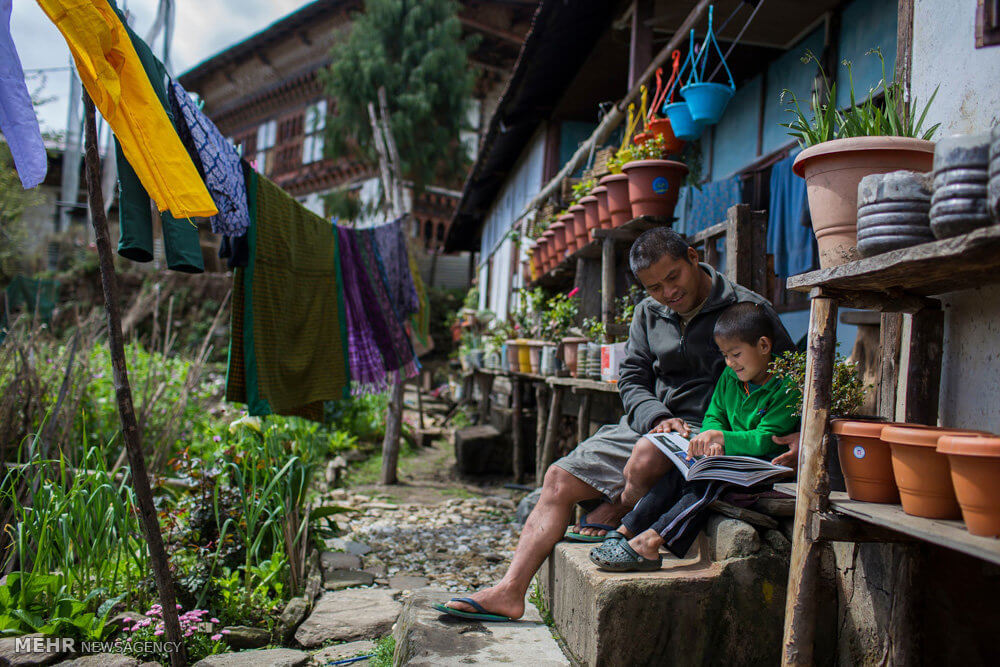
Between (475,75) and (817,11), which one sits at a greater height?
(475,75)

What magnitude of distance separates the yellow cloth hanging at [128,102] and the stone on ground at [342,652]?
1.89 meters

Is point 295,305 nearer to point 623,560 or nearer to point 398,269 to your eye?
point 398,269

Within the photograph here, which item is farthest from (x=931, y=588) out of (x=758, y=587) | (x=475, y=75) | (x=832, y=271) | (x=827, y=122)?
(x=475, y=75)

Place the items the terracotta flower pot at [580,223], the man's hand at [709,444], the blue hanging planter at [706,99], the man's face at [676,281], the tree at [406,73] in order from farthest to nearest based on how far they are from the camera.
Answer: the tree at [406,73]
the terracotta flower pot at [580,223]
the blue hanging planter at [706,99]
the man's face at [676,281]
the man's hand at [709,444]

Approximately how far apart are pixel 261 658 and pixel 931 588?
243 cm

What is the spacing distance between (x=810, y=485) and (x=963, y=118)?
1177 mm

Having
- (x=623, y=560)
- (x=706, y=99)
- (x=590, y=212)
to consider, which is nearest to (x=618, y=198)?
(x=590, y=212)

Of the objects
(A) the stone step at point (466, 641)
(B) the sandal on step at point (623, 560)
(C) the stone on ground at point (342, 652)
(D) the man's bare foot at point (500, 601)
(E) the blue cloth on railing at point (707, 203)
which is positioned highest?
(E) the blue cloth on railing at point (707, 203)

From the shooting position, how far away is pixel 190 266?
3064 millimetres

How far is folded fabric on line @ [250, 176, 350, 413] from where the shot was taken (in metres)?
4.09

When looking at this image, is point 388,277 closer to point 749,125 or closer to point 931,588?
point 749,125

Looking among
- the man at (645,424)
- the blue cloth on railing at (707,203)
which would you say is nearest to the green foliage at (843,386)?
the man at (645,424)

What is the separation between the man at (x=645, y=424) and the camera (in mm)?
2633

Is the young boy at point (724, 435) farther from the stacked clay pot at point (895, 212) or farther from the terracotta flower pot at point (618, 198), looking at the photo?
the terracotta flower pot at point (618, 198)
